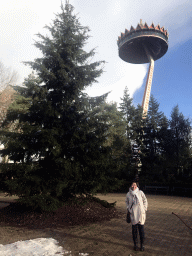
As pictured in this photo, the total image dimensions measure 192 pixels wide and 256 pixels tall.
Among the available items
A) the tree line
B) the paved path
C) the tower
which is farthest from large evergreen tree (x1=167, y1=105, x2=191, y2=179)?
the tree line

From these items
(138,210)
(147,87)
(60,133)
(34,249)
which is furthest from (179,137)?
(34,249)

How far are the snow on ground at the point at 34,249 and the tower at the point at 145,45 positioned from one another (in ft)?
135

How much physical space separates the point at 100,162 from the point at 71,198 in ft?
6.77

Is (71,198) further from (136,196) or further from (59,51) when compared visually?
(59,51)

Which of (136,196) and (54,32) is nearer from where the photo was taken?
(136,196)

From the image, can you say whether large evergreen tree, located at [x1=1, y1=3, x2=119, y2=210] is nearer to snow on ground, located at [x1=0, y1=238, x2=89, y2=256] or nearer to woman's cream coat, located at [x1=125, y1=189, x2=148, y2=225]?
snow on ground, located at [x1=0, y1=238, x2=89, y2=256]

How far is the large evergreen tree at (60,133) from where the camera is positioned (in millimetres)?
7633

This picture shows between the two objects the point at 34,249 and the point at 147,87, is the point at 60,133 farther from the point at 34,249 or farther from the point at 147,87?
the point at 147,87

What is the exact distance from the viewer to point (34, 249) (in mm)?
4836

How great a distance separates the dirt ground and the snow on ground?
12.3 inches

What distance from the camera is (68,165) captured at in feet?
25.2

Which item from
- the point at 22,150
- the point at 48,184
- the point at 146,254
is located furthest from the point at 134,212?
the point at 22,150

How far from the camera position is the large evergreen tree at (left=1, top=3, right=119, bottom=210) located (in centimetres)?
763

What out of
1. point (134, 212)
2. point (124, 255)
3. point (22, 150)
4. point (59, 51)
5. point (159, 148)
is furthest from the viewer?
point (159, 148)
